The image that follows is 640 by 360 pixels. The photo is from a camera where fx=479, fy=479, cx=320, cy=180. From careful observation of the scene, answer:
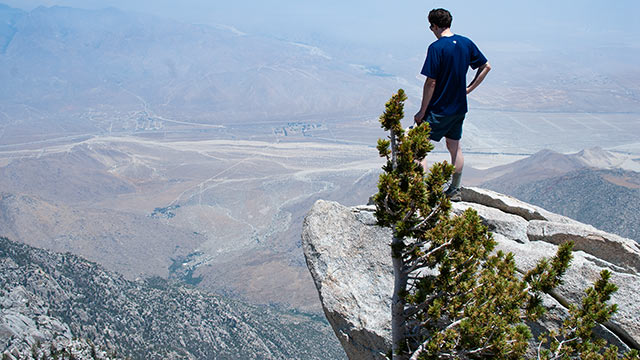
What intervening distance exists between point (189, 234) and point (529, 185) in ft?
248

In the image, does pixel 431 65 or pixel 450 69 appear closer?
pixel 431 65

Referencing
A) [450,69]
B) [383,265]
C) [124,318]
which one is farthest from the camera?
[124,318]

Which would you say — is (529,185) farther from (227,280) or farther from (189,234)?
(189,234)

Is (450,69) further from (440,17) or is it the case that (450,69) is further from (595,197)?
(595,197)

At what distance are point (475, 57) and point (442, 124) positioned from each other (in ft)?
3.59

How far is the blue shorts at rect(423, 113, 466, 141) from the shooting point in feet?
23.1

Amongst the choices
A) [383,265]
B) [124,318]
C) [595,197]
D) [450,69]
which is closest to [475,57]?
[450,69]

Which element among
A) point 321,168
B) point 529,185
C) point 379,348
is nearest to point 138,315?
point 379,348

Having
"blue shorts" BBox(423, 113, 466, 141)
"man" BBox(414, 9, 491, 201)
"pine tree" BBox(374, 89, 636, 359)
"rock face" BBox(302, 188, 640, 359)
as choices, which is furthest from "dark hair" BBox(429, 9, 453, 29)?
"rock face" BBox(302, 188, 640, 359)

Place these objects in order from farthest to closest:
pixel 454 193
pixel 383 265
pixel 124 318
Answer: pixel 124 318 → pixel 454 193 → pixel 383 265

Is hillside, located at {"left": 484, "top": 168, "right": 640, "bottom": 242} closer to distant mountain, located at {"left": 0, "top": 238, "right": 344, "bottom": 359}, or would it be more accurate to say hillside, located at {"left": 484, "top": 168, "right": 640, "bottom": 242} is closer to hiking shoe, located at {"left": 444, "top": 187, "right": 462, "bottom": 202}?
distant mountain, located at {"left": 0, "top": 238, "right": 344, "bottom": 359}

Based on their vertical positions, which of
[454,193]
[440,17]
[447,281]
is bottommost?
[447,281]

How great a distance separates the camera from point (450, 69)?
258 inches

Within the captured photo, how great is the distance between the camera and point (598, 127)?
18325cm
